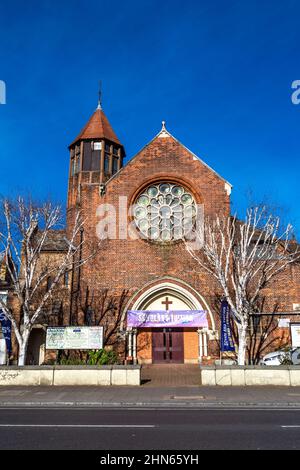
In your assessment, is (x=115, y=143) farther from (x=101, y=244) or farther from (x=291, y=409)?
(x=291, y=409)

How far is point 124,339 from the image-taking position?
2317 cm

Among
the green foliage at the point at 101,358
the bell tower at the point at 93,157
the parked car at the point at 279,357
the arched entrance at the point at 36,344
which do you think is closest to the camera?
the green foliage at the point at 101,358

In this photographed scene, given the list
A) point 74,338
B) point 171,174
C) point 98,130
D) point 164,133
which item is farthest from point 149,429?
point 98,130

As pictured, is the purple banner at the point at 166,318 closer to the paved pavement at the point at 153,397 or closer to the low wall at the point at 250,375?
the low wall at the point at 250,375

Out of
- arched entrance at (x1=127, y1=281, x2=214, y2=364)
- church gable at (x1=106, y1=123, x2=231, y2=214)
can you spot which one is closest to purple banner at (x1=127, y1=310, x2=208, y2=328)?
arched entrance at (x1=127, y1=281, x2=214, y2=364)

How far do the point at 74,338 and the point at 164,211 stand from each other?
9789 millimetres

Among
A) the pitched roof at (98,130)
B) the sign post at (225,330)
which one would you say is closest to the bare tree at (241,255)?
the sign post at (225,330)

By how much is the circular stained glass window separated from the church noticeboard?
756 cm

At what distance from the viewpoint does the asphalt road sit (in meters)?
7.41

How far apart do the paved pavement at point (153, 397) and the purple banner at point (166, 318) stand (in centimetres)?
675

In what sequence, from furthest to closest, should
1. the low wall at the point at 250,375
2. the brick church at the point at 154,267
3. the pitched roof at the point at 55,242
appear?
the pitched roof at the point at 55,242 < the brick church at the point at 154,267 < the low wall at the point at 250,375

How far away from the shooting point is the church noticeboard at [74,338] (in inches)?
747

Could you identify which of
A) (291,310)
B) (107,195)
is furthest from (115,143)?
(291,310)

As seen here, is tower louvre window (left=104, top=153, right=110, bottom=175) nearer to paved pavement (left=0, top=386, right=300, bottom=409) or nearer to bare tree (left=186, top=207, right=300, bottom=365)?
bare tree (left=186, top=207, right=300, bottom=365)
